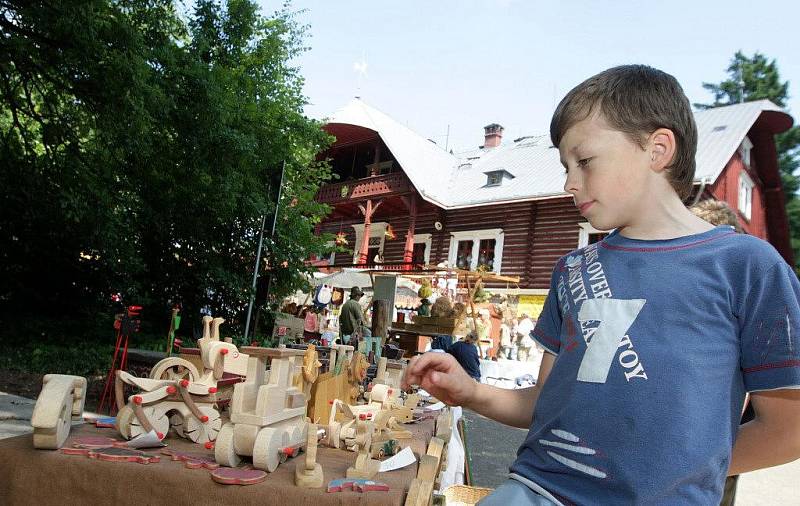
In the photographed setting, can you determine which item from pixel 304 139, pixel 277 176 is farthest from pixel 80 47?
pixel 304 139

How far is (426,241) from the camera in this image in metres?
21.1

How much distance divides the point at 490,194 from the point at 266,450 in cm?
1870

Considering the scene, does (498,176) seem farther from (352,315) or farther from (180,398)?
(180,398)

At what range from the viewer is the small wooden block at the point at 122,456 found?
57.2 inches

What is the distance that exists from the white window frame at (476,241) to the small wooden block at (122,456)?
17524 millimetres

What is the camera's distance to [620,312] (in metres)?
1.02

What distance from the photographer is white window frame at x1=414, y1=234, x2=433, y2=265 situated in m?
20.8

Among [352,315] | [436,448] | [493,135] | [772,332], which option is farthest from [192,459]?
[493,135]

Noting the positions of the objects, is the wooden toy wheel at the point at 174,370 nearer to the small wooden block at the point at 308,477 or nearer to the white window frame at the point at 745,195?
the small wooden block at the point at 308,477

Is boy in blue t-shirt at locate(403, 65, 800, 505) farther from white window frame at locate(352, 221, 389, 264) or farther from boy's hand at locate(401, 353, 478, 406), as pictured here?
white window frame at locate(352, 221, 389, 264)

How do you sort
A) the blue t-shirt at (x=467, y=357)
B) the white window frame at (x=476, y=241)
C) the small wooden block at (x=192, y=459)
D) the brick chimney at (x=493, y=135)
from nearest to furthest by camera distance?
the small wooden block at (x=192, y=459)
the blue t-shirt at (x=467, y=357)
the white window frame at (x=476, y=241)
the brick chimney at (x=493, y=135)

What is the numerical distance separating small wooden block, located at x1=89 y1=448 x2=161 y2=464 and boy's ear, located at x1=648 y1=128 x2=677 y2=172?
144 centimetres

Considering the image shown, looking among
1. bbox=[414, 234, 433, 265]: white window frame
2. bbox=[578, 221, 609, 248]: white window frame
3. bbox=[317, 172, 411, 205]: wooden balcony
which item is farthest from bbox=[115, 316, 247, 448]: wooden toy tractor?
bbox=[414, 234, 433, 265]: white window frame

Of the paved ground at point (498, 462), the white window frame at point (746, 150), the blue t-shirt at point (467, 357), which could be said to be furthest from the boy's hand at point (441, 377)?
the white window frame at point (746, 150)
